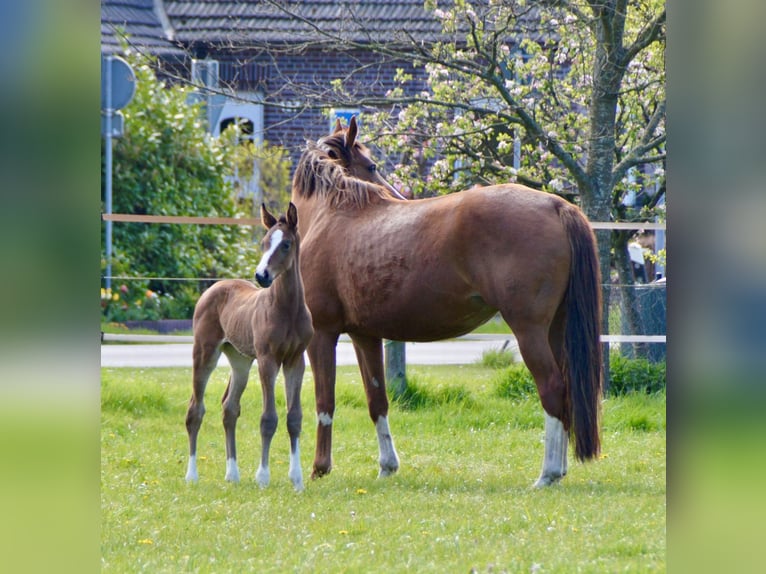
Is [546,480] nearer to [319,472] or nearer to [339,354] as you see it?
[319,472]

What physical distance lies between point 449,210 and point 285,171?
14.2 meters

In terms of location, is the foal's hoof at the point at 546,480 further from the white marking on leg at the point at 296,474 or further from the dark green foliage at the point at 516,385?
the dark green foliage at the point at 516,385

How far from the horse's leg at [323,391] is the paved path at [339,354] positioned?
240 inches

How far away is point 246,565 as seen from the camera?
4188 millimetres

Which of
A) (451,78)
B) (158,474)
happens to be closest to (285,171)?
(451,78)

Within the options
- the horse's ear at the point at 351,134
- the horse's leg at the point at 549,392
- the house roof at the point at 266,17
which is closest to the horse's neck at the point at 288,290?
the horse's leg at the point at 549,392

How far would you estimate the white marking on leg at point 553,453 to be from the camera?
6219mm

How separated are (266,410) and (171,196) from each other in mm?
11285

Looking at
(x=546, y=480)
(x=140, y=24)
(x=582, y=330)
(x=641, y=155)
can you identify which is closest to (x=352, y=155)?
(x=582, y=330)

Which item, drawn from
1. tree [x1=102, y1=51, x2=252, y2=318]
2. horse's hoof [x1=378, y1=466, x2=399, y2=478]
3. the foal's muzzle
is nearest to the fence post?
horse's hoof [x1=378, y1=466, x2=399, y2=478]

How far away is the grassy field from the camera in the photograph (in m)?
4.30

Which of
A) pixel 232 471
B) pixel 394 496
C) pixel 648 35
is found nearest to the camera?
pixel 394 496

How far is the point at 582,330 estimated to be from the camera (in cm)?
613
